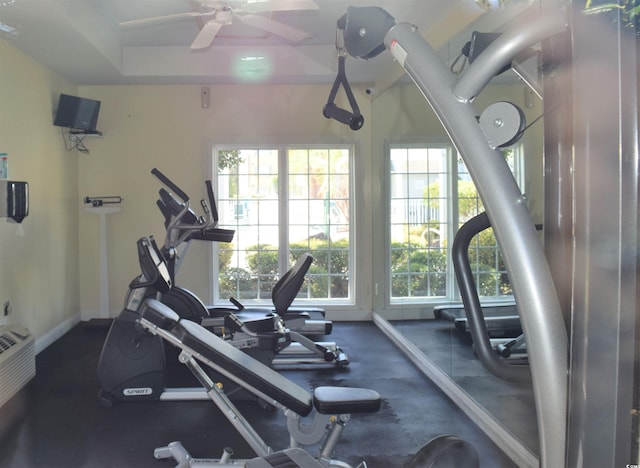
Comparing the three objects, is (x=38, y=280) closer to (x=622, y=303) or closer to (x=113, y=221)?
(x=113, y=221)

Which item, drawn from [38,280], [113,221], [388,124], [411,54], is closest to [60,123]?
[113,221]

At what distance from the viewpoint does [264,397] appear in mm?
1872

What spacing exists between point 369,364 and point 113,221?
10.7ft

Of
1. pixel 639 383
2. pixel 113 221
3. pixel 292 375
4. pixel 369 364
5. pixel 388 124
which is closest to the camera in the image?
pixel 639 383

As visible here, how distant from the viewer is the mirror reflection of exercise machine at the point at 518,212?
0.69 m

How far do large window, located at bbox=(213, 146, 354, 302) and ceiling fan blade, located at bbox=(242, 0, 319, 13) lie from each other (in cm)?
241

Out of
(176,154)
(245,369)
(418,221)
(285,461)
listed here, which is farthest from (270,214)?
(285,461)

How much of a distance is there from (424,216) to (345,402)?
288 cm

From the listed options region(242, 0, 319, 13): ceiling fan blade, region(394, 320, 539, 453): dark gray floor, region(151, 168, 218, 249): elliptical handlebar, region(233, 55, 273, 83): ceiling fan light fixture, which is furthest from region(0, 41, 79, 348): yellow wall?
region(394, 320, 539, 453): dark gray floor

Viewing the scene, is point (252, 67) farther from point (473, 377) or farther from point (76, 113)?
point (473, 377)

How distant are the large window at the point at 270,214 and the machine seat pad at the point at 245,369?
3.05 m

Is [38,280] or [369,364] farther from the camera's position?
[38,280]

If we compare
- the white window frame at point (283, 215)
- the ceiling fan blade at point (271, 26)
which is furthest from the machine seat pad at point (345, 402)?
the white window frame at point (283, 215)

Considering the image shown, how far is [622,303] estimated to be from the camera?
1.99 feet
